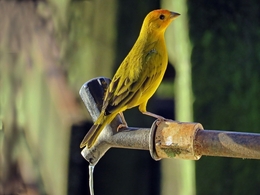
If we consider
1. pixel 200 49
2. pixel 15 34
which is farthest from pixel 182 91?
pixel 15 34

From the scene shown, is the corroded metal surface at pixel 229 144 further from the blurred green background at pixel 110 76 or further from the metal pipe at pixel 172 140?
the blurred green background at pixel 110 76

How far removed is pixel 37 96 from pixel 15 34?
643mm

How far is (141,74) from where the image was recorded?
6.97ft

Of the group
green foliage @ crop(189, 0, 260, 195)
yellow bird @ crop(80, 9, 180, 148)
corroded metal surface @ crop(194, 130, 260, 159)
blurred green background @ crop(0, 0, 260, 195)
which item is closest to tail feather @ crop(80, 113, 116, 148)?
yellow bird @ crop(80, 9, 180, 148)

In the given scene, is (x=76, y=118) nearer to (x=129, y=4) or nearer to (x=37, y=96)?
(x=37, y=96)

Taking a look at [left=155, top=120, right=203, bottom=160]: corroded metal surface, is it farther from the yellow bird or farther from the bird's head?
the bird's head

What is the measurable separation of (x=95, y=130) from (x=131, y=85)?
266 millimetres

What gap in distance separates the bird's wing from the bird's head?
109 mm

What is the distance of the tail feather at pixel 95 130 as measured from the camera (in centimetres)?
186

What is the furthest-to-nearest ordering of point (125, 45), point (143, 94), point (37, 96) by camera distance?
point (37, 96), point (125, 45), point (143, 94)

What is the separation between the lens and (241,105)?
10.0 ft

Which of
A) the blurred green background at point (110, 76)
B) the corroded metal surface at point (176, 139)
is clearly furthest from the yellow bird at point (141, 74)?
the blurred green background at point (110, 76)

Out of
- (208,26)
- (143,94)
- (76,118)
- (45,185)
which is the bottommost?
(45,185)

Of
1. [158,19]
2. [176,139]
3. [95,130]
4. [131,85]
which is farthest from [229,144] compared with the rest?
[158,19]
